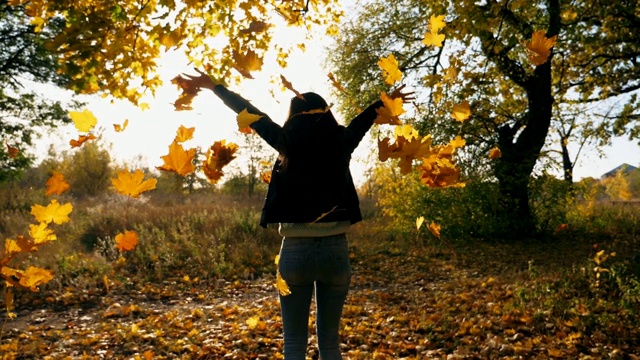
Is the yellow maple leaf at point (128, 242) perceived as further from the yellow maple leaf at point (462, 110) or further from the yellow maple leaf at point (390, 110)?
the yellow maple leaf at point (390, 110)

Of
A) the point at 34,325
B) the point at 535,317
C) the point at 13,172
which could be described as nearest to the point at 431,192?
the point at 535,317

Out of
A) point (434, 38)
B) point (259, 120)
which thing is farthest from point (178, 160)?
point (434, 38)

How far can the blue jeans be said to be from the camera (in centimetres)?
204

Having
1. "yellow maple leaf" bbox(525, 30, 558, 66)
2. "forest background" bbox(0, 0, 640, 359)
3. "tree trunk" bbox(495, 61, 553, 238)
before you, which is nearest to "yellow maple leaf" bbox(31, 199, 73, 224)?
"forest background" bbox(0, 0, 640, 359)

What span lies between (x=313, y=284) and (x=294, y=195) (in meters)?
0.46

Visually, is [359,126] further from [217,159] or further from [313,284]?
[217,159]

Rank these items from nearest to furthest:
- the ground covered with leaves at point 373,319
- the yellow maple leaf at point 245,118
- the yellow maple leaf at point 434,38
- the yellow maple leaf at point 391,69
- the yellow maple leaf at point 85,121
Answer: the yellow maple leaf at point 245,118, the yellow maple leaf at point 391,69, the yellow maple leaf at point 434,38, the yellow maple leaf at point 85,121, the ground covered with leaves at point 373,319

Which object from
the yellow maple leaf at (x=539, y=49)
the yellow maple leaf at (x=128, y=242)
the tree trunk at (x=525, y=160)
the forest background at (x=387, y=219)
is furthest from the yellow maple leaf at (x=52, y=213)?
the tree trunk at (x=525, y=160)

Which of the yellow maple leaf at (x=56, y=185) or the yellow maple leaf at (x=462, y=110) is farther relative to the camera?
the yellow maple leaf at (x=56, y=185)

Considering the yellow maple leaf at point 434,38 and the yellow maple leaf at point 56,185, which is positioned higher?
the yellow maple leaf at point 434,38

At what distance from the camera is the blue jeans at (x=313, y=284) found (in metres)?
2.04

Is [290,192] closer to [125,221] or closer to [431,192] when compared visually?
[431,192]

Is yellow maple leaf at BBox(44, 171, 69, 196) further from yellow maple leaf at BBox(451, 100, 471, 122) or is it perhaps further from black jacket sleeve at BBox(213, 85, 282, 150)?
yellow maple leaf at BBox(451, 100, 471, 122)

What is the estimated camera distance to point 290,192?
204cm
